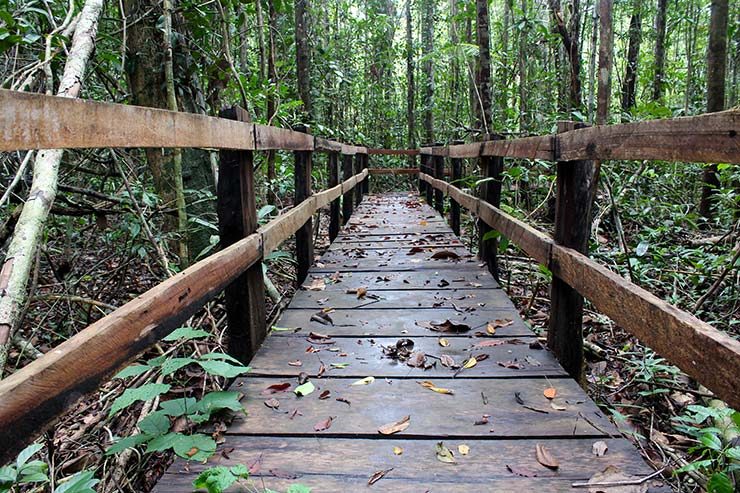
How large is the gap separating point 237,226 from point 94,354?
1.17m

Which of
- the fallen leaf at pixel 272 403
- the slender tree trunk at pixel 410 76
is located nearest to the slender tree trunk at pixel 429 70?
the slender tree trunk at pixel 410 76

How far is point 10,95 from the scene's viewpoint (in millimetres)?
903

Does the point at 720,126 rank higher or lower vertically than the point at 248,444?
higher

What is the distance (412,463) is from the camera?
1.53m

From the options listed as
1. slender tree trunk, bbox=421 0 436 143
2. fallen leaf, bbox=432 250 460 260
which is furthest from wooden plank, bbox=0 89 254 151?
slender tree trunk, bbox=421 0 436 143

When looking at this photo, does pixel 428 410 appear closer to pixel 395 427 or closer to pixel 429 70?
pixel 395 427

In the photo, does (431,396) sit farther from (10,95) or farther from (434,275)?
(434,275)

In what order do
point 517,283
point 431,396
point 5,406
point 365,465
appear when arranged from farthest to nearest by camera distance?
point 517,283, point 431,396, point 365,465, point 5,406

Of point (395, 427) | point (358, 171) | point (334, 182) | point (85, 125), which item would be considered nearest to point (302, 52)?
point (358, 171)

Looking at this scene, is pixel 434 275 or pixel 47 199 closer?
pixel 47 199

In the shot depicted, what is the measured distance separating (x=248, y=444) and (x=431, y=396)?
27.3 inches

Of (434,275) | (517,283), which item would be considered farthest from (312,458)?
(517,283)

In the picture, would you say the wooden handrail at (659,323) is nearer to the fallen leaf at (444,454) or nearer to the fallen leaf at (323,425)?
the fallen leaf at (444,454)

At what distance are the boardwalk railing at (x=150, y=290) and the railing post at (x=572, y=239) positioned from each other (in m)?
1.35
